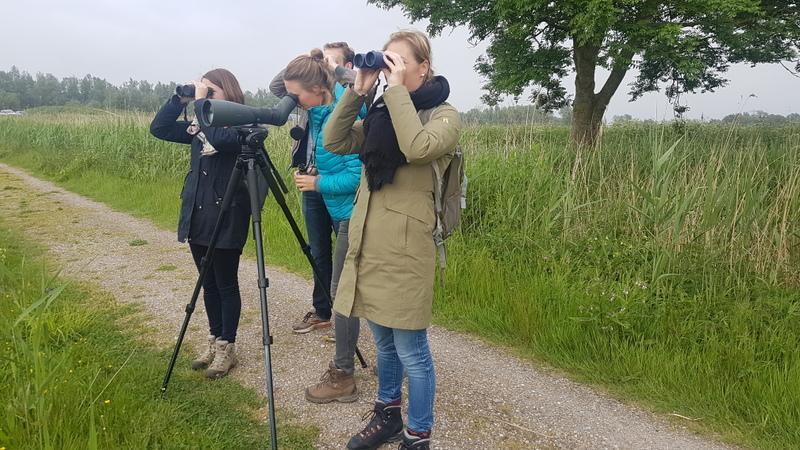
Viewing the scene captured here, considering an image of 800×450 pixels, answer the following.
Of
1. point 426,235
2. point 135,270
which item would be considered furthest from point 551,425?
point 135,270

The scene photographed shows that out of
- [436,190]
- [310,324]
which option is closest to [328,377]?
[310,324]

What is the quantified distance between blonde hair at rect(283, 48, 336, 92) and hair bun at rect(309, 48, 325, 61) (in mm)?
55

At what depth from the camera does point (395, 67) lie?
5.53 ft

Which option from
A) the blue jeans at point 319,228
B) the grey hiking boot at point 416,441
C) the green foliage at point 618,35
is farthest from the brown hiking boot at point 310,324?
the green foliage at point 618,35

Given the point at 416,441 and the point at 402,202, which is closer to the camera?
the point at 402,202

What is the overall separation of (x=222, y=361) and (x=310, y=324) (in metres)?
0.78

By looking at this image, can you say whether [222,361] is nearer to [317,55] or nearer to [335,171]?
[335,171]

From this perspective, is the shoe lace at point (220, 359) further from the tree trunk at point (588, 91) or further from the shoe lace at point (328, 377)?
the tree trunk at point (588, 91)

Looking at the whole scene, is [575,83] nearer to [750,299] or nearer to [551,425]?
[750,299]

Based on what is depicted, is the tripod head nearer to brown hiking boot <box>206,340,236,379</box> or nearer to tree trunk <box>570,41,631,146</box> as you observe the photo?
brown hiking boot <box>206,340,236,379</box>

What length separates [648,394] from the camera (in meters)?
2.60

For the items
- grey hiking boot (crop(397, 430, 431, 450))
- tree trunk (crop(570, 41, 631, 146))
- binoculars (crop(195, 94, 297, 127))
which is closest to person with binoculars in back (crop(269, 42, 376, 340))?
binoculars (crop(195, 94, 297, 127))

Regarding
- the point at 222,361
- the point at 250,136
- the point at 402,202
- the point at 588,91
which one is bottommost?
the point at 222,361

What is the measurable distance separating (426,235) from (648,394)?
68.1 inches
